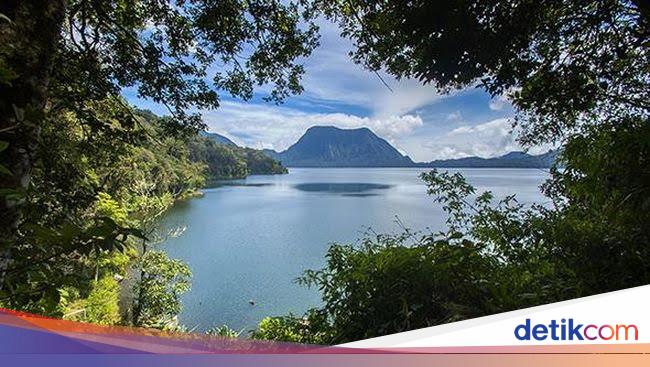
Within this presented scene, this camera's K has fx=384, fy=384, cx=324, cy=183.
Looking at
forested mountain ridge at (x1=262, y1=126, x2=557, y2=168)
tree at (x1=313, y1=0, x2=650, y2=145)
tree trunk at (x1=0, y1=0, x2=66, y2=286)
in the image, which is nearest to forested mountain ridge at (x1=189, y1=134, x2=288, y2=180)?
forested mountain ridge at (x1=262, y1=126, x2=557, y2=168)

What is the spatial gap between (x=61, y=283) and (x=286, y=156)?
3077 inches

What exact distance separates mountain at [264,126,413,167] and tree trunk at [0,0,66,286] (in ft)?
152

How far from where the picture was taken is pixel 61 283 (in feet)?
3.53

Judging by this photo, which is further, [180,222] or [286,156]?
[286,156]

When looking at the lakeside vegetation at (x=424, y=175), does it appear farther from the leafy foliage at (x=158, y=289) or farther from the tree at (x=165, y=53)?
the leafy foliage at (x=158, y=289)

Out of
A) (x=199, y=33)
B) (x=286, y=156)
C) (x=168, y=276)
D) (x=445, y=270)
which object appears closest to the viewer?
(x=445, y=270)

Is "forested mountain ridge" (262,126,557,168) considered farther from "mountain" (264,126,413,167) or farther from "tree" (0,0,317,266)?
"tree" (0,0,317,266)

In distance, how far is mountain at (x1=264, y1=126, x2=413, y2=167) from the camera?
178ft

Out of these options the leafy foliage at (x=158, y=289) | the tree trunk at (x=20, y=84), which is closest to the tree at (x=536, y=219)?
the tree trunk at (x=20, y=84)

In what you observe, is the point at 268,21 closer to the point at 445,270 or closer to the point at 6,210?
the point at 445,270

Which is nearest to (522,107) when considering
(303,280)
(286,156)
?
(303,280)

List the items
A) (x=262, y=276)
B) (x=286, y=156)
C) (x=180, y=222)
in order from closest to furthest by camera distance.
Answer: (x=262, y=276), (x=180, y=222), (x=286, y=156)

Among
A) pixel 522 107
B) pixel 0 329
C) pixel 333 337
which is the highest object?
pixel 522 107

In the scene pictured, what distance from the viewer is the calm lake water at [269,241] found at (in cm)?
1441
